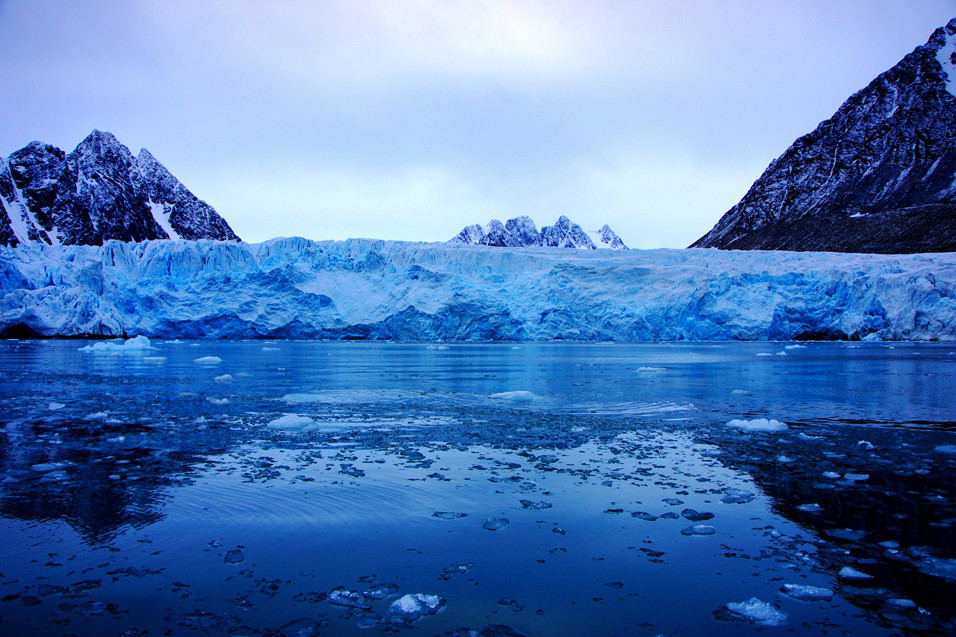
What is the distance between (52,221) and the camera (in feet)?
174

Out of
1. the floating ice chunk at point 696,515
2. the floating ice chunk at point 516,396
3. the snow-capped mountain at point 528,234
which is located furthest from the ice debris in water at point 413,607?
the snow-capped mountain at point 528,234

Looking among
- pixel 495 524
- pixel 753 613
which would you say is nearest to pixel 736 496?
pixel 495 524

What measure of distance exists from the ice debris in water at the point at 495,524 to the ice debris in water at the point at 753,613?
1172mm

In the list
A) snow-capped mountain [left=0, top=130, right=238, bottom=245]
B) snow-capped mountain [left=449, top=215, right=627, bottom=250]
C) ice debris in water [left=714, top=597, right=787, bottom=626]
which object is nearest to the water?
ice debris in water [left=714, top=597, right=787, bottom=626]

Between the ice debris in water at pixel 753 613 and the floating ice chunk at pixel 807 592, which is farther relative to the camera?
the floating ice chunk at pixel 807 592

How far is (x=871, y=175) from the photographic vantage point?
65125 mm

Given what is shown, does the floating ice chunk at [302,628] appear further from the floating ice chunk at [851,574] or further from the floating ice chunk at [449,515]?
the floating ice chunk at [851,574]

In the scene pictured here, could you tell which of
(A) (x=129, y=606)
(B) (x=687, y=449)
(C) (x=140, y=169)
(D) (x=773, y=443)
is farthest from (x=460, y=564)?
(C) (x=140, y=169)

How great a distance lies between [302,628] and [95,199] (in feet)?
209

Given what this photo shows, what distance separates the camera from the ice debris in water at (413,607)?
2.29 meters

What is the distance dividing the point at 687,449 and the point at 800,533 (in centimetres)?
210

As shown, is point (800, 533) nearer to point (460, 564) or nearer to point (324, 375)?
point (460, 564)

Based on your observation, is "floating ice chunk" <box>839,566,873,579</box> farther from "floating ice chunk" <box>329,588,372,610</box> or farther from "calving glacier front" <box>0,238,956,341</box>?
"calving glacier front" <box>0,238,956,341</box>

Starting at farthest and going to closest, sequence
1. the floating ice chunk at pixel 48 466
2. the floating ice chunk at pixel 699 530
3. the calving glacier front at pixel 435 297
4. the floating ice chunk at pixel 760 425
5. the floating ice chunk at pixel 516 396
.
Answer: the calving glacier front at pixel 435 297
the floating ice chunk at pixel 516 396
the floating ice chunk at pixel 760 425
the floating ice chunk at pixel 48 466
the floating ice chunk at pixel 699 530
